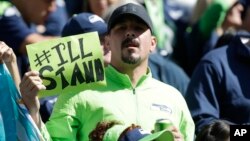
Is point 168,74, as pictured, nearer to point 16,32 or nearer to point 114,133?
point 16,32

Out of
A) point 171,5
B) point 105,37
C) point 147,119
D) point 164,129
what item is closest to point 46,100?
point 105,37

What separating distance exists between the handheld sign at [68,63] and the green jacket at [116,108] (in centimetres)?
11

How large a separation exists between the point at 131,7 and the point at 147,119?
73cm

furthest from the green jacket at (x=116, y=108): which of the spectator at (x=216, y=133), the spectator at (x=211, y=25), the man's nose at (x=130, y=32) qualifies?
the spectator at (x=211, y=25)

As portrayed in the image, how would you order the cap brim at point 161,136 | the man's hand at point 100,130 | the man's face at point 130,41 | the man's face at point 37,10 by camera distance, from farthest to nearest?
the man's face at point 37,10
the man's face at point 130,41
the man's hand at point 100,130
the cap brim at point 161,136

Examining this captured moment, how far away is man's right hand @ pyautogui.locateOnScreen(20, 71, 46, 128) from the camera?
6.35 metres

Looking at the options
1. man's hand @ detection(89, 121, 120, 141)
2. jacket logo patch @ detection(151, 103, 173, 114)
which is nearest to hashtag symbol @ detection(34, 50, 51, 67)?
man's hand @ detection(89, 121, 120, 141)

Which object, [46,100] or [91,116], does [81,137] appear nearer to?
[91,116]

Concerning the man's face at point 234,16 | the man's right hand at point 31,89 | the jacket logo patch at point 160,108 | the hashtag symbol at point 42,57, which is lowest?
the jacket logo patch at point 160,108

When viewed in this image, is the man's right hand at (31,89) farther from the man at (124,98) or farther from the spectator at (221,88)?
the spectator at (221,88)

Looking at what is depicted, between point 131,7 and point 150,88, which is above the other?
point 131,7

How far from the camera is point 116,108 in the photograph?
6832 millimetres

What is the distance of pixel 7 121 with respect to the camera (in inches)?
257

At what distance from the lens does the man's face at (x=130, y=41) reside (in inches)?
276
